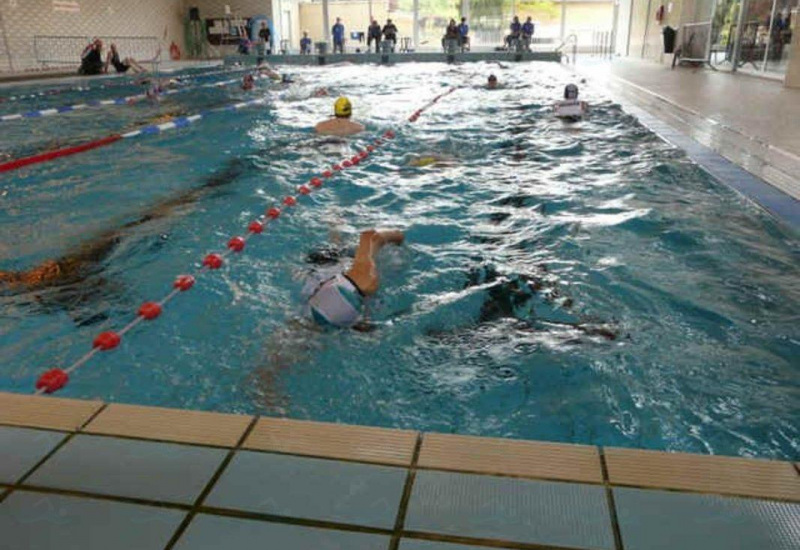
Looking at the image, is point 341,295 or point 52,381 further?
point 341,295

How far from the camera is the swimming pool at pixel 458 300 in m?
2.39

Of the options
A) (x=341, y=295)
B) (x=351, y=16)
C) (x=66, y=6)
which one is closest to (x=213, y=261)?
(x=341, y=295)

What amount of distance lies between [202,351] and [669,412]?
202 cm

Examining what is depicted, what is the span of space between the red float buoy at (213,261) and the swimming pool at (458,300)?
12cm

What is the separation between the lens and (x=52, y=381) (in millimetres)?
2496

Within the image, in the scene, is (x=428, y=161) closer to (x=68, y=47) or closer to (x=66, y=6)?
(x=68, y=47)

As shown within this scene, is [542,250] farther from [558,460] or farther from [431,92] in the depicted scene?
[431,92]

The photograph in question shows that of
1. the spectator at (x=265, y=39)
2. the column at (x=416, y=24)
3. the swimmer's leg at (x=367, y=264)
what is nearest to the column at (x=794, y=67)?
Answer: the swimmer's leg at (x=367, y=264)

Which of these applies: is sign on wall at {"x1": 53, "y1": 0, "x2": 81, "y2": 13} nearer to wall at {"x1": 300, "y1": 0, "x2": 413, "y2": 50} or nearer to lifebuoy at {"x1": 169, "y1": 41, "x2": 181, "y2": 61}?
lifebuoy at {"x1": 169, "y1": 41, "x2": 181, "y2": 61}

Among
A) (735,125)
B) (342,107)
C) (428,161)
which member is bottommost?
(428,161)

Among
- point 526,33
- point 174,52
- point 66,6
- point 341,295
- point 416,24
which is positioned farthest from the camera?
point 416,24

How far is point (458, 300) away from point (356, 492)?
1.91 meters

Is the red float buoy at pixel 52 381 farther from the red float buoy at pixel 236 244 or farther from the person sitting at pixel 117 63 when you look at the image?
the person sitting at pixel 117 63

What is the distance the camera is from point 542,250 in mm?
3994
